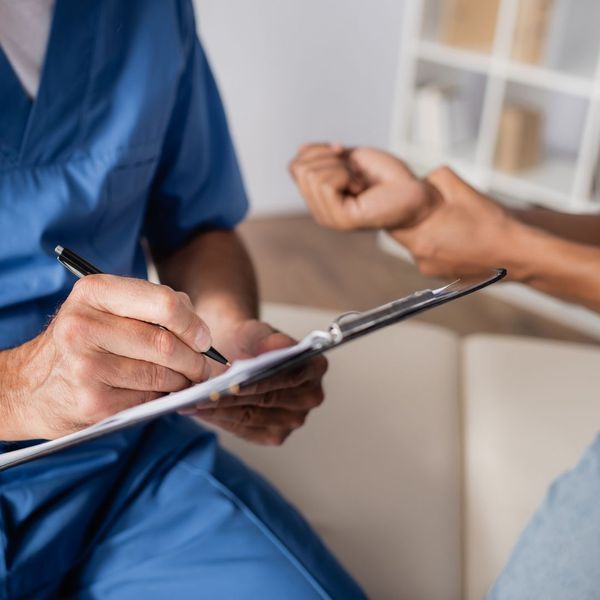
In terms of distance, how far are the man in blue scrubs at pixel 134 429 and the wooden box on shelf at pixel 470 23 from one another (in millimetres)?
1985

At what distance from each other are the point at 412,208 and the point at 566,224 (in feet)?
1.17

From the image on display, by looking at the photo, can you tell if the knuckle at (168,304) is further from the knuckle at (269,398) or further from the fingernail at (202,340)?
the knuckle at (269,398)

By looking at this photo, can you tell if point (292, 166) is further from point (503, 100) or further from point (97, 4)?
point (503, 100)

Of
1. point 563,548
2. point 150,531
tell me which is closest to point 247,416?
point 150,531

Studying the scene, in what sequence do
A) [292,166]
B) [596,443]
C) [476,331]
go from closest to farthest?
[596,443]
[292,166]
[476,331]

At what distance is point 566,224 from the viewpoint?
1.35 metres

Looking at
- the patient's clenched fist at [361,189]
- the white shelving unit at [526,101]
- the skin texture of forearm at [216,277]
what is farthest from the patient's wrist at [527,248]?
the white shelving unit at [526,101]

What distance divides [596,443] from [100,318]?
64 centimetres

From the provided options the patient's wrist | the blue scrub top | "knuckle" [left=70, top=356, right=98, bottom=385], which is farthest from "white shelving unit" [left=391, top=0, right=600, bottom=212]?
"knuckle" [left=70, top=356, right=98, bottom=385]

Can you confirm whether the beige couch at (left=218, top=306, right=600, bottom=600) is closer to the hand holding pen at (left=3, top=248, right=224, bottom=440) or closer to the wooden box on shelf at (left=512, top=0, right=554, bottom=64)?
the hand holding pen at (left=3, top=248, right=224, bottom=440)

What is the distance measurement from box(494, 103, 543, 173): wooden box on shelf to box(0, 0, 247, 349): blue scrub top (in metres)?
1.92

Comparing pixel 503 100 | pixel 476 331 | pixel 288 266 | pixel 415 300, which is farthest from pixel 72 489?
pixel 503 100

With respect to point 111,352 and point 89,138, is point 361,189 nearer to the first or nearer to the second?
point 89,138

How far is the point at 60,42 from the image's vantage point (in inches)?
32.0
